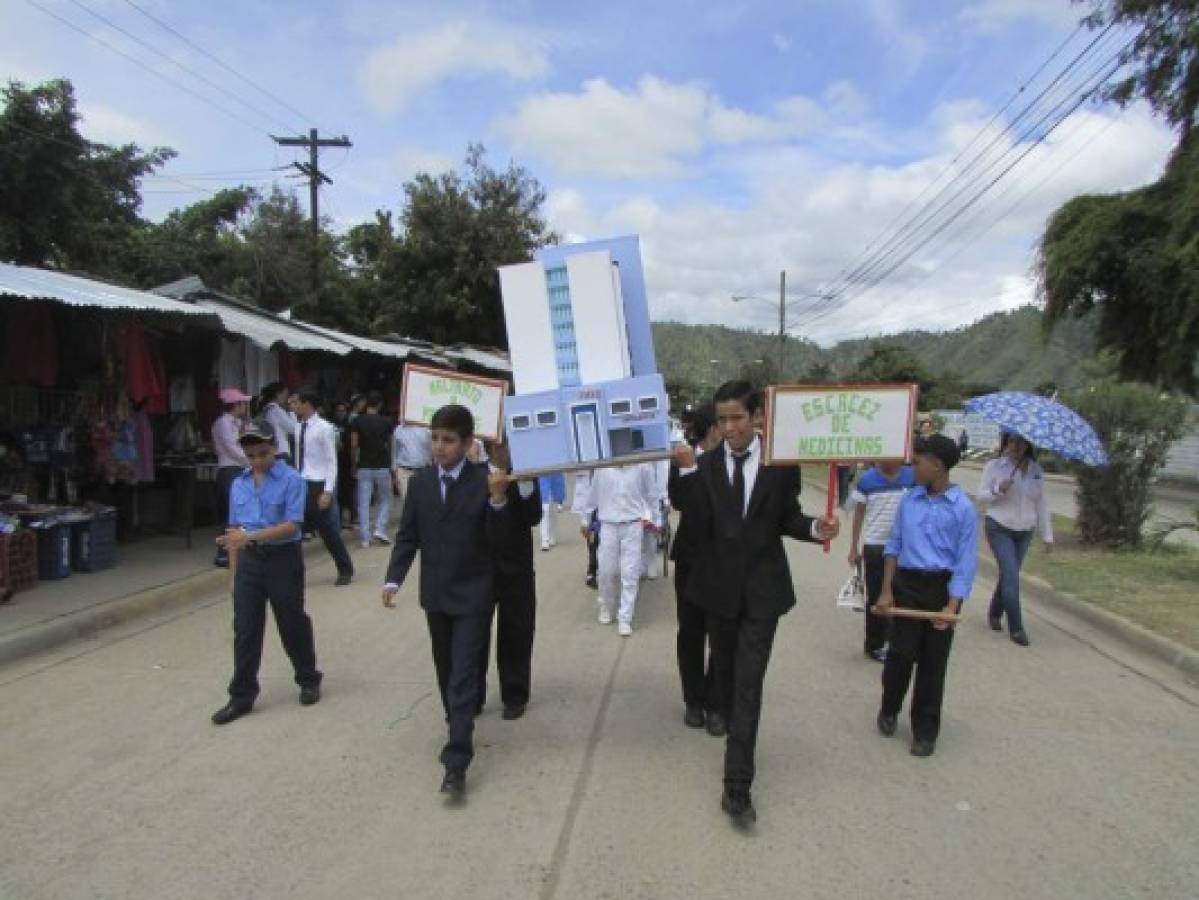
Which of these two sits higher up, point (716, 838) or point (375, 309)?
point (375, 309)

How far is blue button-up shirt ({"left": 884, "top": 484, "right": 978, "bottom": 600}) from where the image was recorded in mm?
4574

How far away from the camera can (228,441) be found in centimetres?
938

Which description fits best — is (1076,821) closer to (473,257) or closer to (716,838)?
(716,838)

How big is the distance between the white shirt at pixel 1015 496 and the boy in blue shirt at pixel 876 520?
4.24 ft

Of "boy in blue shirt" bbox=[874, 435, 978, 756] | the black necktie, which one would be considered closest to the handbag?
"boy in blue shirt" bbox=[874, 435, 978, 756]

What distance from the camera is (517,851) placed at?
11.3ft

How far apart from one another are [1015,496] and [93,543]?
8.19m

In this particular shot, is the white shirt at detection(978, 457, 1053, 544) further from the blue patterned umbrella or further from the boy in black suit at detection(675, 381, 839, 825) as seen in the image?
the boy in black suit at detection(675, 381, 839, 825)

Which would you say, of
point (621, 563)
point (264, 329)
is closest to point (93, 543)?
point (264, 329)

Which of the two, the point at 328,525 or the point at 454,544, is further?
the point at 328,525

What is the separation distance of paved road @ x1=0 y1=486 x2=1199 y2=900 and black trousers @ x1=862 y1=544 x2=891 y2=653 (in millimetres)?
256

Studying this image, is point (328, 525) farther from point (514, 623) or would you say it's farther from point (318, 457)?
point (514, 623)

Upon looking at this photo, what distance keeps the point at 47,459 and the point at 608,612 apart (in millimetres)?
5856

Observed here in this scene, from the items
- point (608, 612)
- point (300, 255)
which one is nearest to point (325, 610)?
point (608, 612)
